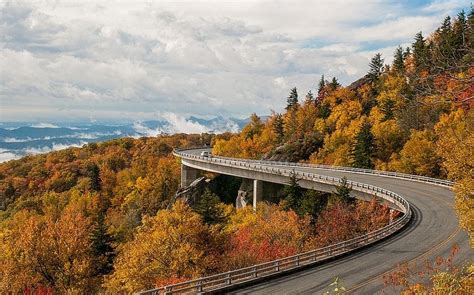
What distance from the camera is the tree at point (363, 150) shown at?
3147 inches

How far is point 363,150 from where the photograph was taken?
8031 cm

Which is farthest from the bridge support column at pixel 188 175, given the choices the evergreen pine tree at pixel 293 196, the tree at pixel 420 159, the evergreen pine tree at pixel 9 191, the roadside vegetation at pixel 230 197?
the evergreen pine tree at pixel 9 191

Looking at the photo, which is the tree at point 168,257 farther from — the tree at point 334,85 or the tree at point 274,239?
the tree at point 334,85

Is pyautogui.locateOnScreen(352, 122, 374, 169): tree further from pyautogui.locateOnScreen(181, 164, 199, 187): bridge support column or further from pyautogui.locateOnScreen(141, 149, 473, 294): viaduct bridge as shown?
pyautogui.locateOnScreen(181, 164, 199, 187): bridge support column

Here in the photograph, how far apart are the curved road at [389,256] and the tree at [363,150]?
3103 centimetres

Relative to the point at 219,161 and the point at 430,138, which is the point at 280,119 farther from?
the point at 430,138

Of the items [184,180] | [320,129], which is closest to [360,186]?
[320,129]

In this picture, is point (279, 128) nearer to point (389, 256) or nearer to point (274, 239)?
point (274, 239)

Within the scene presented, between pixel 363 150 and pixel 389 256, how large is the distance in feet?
176

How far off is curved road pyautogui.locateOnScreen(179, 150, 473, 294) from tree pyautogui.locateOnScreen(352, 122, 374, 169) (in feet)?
102

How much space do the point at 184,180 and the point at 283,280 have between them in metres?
89.1

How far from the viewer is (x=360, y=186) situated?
5431 centimetres

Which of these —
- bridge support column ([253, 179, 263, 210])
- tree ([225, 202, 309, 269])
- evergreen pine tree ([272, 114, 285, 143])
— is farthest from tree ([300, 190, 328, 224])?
evergreen pine tree ([272, 114, 285, 143])

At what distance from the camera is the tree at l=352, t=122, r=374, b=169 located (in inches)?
3147
